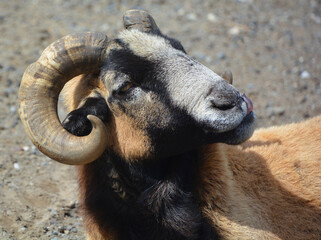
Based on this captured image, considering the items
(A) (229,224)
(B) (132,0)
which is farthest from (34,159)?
(B) (132,0)

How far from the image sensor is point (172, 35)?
13.1 meters

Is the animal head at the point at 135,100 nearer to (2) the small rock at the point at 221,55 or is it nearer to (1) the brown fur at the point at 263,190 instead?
(1) the brown fur at the point at 263,190

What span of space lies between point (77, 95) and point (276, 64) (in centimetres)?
763

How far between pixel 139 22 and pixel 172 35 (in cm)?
678

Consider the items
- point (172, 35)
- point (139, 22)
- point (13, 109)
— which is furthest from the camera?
point (172, 35)

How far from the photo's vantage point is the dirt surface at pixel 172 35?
7.84 m

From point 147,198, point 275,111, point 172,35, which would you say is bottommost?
point 275,111

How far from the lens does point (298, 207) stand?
6.14 m

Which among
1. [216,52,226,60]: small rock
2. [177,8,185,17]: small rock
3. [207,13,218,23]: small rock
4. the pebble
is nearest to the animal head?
the pebble

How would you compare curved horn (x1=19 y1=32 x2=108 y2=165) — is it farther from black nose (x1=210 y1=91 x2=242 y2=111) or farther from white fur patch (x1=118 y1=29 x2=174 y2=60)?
black nose (x1=210 y1=91 x2=242 y2=111)

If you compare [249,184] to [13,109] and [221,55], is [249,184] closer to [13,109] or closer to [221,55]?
[13,109]

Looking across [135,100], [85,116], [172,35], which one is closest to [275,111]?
[172,35]

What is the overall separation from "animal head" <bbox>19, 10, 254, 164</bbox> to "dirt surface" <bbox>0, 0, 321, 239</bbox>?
239 cm

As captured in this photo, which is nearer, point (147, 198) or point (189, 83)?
point (189, 83)
